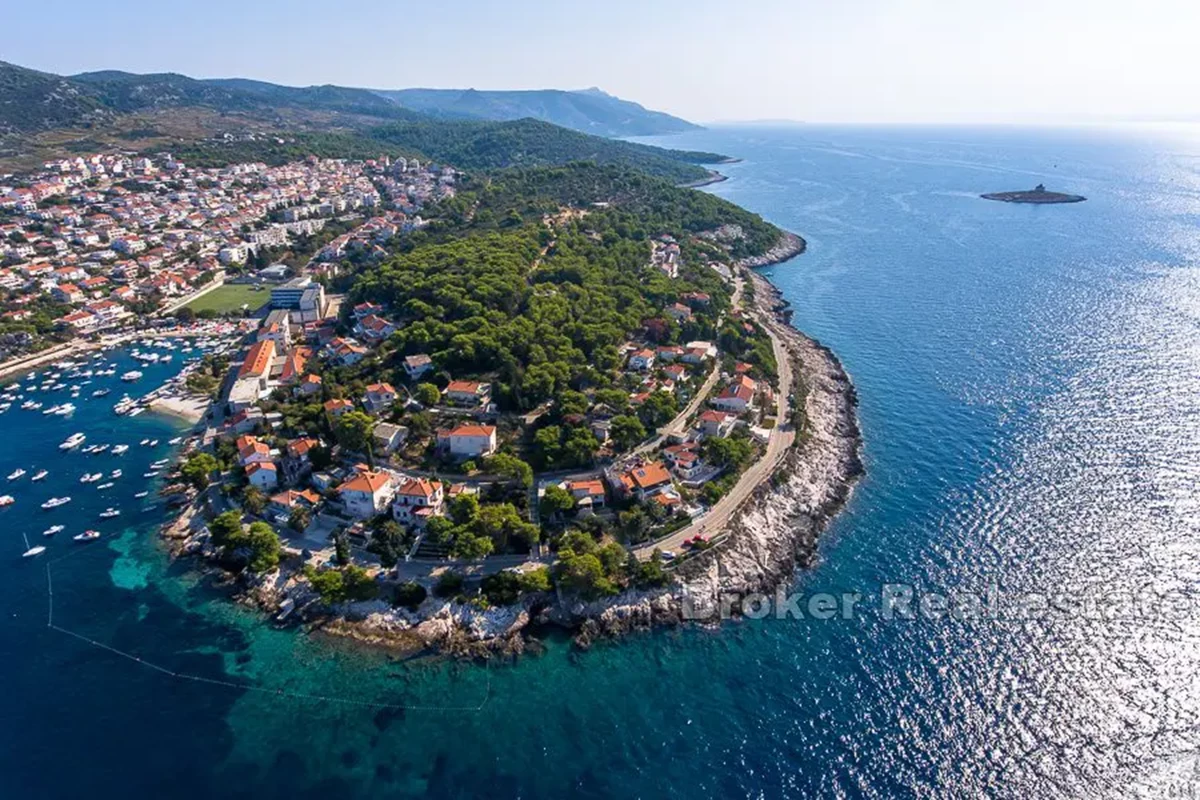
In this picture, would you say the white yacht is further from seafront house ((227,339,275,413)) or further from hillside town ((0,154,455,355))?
hillside town ((0,154,455,355))

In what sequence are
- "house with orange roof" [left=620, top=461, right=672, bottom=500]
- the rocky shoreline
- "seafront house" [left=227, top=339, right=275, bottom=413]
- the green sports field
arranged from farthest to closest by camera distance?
the green sports field → "seafront house" [left=227, top=339, right=275, bottom=413] → "house with orange roof" [left=620, top=461, right=672, bottom=500] → the rocky shoreline

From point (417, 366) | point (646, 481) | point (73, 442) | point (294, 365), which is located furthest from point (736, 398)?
point (73, 442)

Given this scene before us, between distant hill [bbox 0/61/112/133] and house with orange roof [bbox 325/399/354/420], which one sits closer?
house with orange roof [bbox 325/399/354/420]

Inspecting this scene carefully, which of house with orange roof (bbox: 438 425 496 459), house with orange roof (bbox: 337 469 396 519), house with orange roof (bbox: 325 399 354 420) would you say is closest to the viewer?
house with orange roof (bbox: 337 469 396 519)

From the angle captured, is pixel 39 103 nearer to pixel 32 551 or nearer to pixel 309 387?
pixel 309 387

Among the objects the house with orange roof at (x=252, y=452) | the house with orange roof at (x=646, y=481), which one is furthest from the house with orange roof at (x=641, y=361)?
the house with orange roof at (x=252, y=452)

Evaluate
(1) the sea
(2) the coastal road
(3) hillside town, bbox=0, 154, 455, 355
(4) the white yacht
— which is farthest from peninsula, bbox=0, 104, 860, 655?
(4) the white yacht

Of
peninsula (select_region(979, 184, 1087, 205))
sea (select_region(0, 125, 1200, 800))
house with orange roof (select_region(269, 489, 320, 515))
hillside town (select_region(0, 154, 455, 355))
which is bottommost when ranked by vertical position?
sea (select_region(0, 125, 1200, 800))

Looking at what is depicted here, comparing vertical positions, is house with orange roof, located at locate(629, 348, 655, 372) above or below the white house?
above
